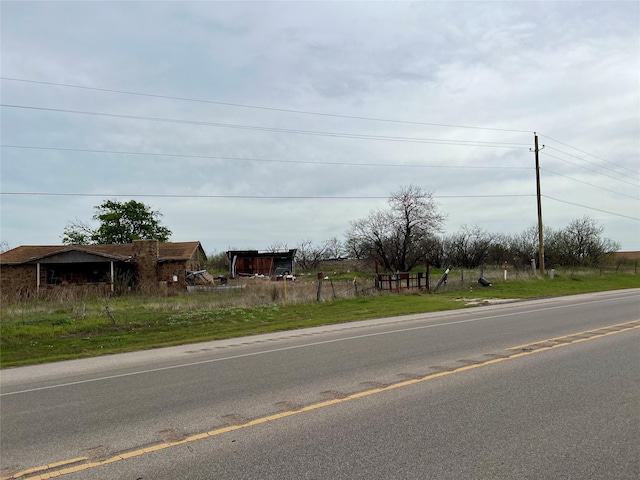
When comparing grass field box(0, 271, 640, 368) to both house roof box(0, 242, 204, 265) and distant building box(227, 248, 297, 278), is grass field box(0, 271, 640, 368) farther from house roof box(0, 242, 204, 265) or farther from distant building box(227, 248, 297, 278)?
distant building box(227, 248, 297, 278)

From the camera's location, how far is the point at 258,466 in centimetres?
479

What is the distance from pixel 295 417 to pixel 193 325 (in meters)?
14.0

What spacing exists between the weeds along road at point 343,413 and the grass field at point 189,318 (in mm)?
3930

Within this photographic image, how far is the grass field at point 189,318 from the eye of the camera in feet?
51.9

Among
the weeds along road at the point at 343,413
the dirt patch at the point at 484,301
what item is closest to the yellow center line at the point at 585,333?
the weeds along road at the point at 343,413

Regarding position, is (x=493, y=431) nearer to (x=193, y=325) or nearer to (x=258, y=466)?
(x=258, y=466)

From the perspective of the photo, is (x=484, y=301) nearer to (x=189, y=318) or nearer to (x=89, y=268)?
(x=189, y=318)

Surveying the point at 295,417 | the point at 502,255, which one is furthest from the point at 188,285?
the point at 502,255

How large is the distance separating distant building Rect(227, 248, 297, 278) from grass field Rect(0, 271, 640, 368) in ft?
84.0

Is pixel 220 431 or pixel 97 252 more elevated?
pixel 97 252

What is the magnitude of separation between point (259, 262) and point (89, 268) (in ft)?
62.2

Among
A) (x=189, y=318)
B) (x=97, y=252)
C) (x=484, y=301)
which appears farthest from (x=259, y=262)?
(x=189, y=318)

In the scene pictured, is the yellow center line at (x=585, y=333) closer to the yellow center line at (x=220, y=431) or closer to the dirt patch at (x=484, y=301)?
the yellow center line at (x=220, y=431)

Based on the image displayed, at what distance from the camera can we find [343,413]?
20.7 feet
